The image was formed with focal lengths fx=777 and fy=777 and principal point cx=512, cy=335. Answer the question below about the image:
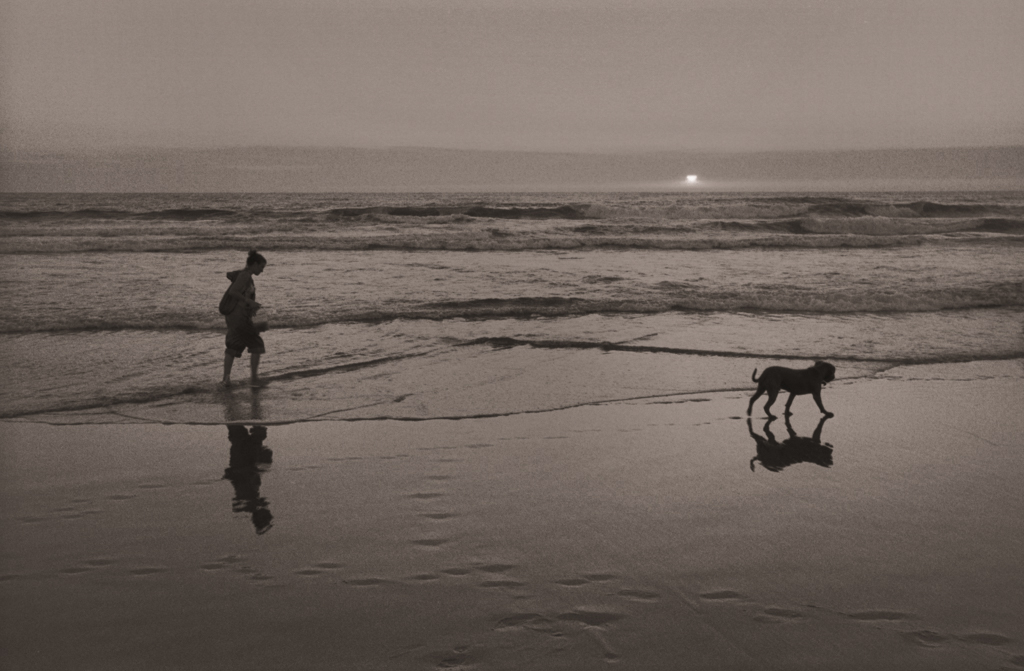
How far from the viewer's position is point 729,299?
44.1 ft

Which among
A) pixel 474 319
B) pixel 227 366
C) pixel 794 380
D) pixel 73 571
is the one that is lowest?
pixel 73 571

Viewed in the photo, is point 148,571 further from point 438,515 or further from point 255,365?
point 255,365

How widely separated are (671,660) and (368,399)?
4806 millimetres

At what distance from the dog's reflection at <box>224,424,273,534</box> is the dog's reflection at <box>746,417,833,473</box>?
3.34 meters

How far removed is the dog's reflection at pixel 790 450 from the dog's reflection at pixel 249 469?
3339 millimetres

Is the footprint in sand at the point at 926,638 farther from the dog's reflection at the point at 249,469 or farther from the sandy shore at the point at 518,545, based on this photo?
the dog's reflection at the point at 249,469

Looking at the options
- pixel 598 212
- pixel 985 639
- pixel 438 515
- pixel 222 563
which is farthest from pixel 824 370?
pixel 598 212

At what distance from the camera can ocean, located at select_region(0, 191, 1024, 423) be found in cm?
776

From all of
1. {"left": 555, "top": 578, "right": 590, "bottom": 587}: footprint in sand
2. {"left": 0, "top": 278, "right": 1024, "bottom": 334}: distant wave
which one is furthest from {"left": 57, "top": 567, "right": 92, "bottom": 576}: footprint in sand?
{"left": 0, "top": 278, "right": 1024, "bottom": 334}: distant wave

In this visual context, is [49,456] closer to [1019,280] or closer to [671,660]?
[671,660]

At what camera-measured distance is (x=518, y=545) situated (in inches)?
166

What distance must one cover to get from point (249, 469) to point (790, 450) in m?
4.00

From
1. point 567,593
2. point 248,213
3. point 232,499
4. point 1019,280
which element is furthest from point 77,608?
point 248,213

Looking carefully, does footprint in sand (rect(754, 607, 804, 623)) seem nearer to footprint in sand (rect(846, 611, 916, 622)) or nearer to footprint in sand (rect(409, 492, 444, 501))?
footprint in sand (rect(846, 611, 916, 622))
